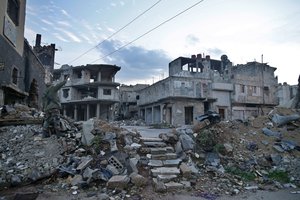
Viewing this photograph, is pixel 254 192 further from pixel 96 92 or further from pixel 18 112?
pixel 96 92

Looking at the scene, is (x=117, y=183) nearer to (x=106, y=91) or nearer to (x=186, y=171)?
(x=186, y=171)

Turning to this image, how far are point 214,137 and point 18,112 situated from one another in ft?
28.6

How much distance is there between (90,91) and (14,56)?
904 inches

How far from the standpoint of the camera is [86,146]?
7418 mm

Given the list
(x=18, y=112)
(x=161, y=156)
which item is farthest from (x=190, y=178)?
(x=18, y=112)

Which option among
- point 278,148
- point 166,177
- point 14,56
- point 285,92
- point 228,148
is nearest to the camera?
point 166,177

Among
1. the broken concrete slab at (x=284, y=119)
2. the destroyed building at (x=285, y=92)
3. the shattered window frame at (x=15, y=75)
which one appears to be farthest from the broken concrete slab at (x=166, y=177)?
the destroyed building at (x=285, y=92)

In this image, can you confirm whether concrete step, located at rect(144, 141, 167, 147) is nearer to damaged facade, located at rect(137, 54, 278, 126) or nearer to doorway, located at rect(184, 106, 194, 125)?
damaged facade, located at rect(137, 54, 278, 126)

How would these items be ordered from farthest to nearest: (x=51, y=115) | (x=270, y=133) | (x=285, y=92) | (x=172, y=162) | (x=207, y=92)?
(x=285, y=92) → (x=207, y=92) → (x=270, y=133) → (x=51, y=115) → (x=172, y=162)

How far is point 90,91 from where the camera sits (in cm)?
3484

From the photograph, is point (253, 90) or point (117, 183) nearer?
point (117, 183)

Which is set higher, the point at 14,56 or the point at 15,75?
the point at 14,56

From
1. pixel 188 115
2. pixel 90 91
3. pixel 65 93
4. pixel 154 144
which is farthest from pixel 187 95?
pixel 154 144

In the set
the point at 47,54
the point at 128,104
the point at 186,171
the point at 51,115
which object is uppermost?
the point at 47,54
